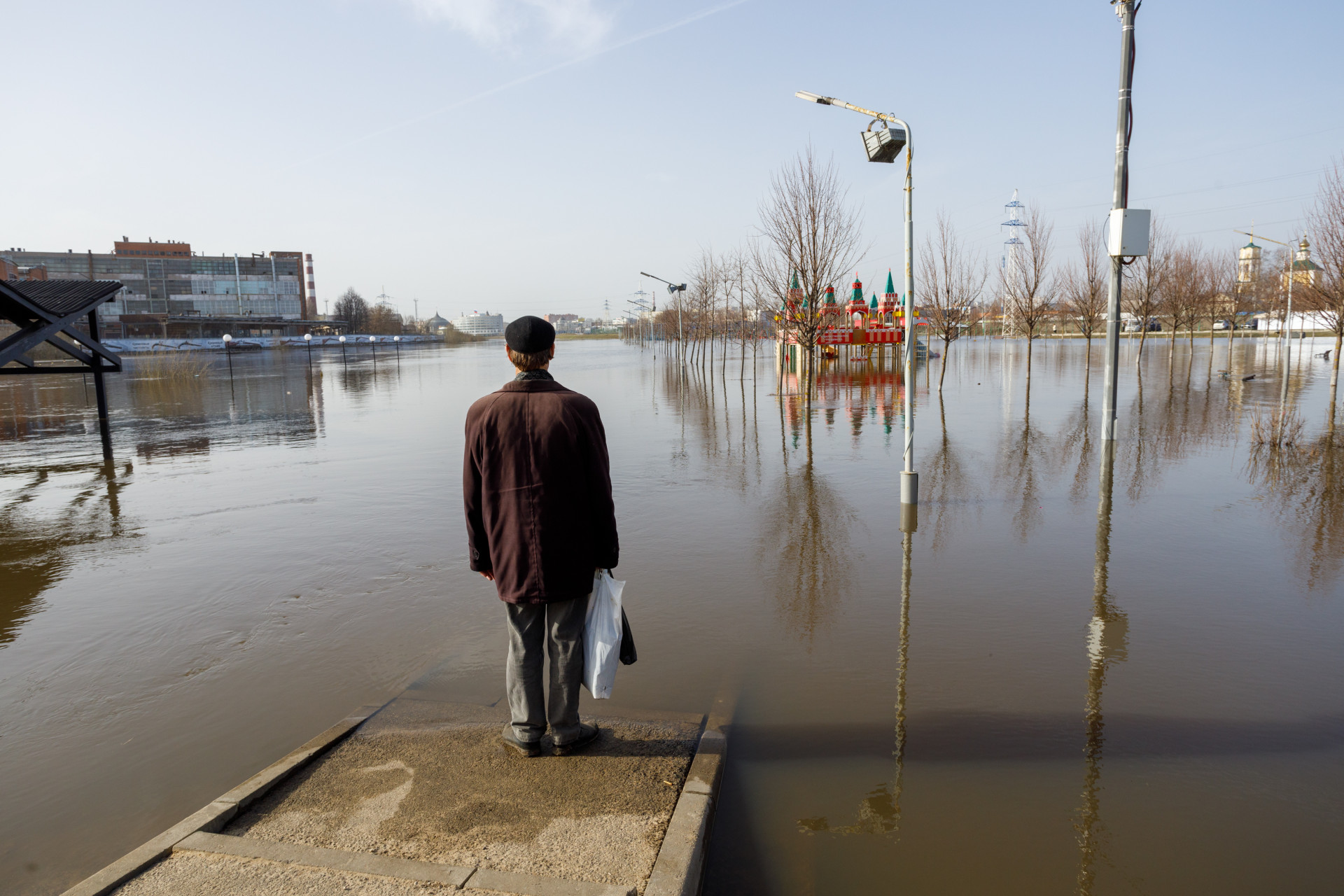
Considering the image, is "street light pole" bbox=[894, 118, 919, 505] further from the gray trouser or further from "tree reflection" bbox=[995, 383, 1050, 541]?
the gray trouser

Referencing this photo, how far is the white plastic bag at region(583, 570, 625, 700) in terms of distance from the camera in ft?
12.0

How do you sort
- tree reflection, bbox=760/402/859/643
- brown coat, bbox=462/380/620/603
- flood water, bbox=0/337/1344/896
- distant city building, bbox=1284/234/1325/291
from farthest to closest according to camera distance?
1. distant city building, bbox=1284/234/1325/291
2. tree reflection, bbox=760/402/859/643
3. brown coat, bbox=462/380/620/603
4. flood water, bbox=0/337/1344/896

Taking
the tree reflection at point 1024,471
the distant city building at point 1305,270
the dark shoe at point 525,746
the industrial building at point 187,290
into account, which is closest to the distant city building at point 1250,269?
the distant city building at point 1305,270

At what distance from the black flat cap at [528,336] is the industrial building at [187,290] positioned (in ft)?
380

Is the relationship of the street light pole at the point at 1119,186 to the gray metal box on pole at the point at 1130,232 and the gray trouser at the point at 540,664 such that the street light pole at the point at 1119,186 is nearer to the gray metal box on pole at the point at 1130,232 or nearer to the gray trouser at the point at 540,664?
the gray metal box on pole at the point at 1130,232

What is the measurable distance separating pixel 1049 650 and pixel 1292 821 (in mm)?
1876

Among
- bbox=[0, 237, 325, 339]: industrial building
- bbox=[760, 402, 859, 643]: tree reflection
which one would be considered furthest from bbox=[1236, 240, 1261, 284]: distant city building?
bbox=[0, 237, 325, 339]: industrial building

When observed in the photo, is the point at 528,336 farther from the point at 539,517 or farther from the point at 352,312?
the point at 352,312

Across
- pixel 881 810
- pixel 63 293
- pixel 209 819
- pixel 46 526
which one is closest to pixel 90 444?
pixel 63 293

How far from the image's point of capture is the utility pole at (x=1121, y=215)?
7.99m

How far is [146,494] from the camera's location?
11367mm

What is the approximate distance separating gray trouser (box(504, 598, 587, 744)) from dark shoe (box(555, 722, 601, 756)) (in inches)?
1.2

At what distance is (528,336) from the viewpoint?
145 inches

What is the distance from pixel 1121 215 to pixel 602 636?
753cm
